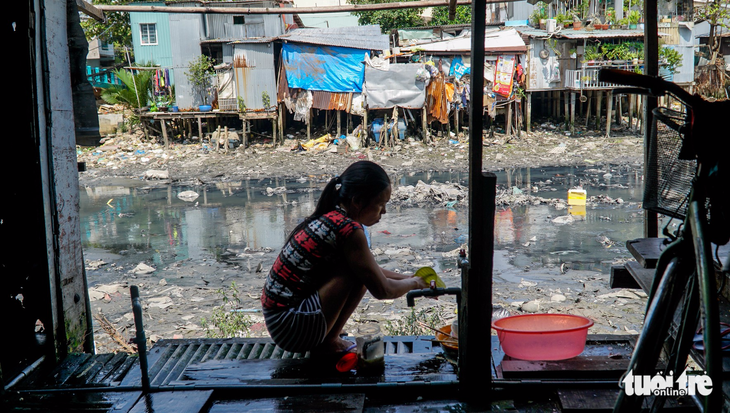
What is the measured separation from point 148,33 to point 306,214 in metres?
13.8

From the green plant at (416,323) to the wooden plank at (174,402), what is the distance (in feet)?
6.90

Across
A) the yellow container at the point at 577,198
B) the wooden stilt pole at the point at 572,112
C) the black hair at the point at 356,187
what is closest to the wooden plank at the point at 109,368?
the black hair at the point at 356,187

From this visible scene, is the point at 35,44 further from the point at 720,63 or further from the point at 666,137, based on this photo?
the point at 720,63

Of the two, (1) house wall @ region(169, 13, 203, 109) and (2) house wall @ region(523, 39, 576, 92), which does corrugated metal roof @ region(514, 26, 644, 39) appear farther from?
(1) house wall @ region(169, 13, 203, 109)

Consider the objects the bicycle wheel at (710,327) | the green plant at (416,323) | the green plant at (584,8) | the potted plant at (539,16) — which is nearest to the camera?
the bicycle wheel at (710,327)

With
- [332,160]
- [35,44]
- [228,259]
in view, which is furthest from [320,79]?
[35,44]

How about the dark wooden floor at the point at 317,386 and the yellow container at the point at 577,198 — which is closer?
the dark wooden floor at the point at 317,386

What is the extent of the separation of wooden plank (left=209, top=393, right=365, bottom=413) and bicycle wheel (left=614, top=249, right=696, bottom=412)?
108 cm

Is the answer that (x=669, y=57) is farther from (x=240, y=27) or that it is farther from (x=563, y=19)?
(x=240, y=27)

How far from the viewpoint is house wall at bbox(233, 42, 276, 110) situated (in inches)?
771

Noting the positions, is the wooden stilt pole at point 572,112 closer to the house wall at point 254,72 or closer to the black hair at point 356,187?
the house wall at point 254,72

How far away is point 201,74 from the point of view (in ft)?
66.0

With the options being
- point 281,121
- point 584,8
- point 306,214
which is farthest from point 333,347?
point 584,8

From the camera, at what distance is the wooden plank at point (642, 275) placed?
7.60ft
